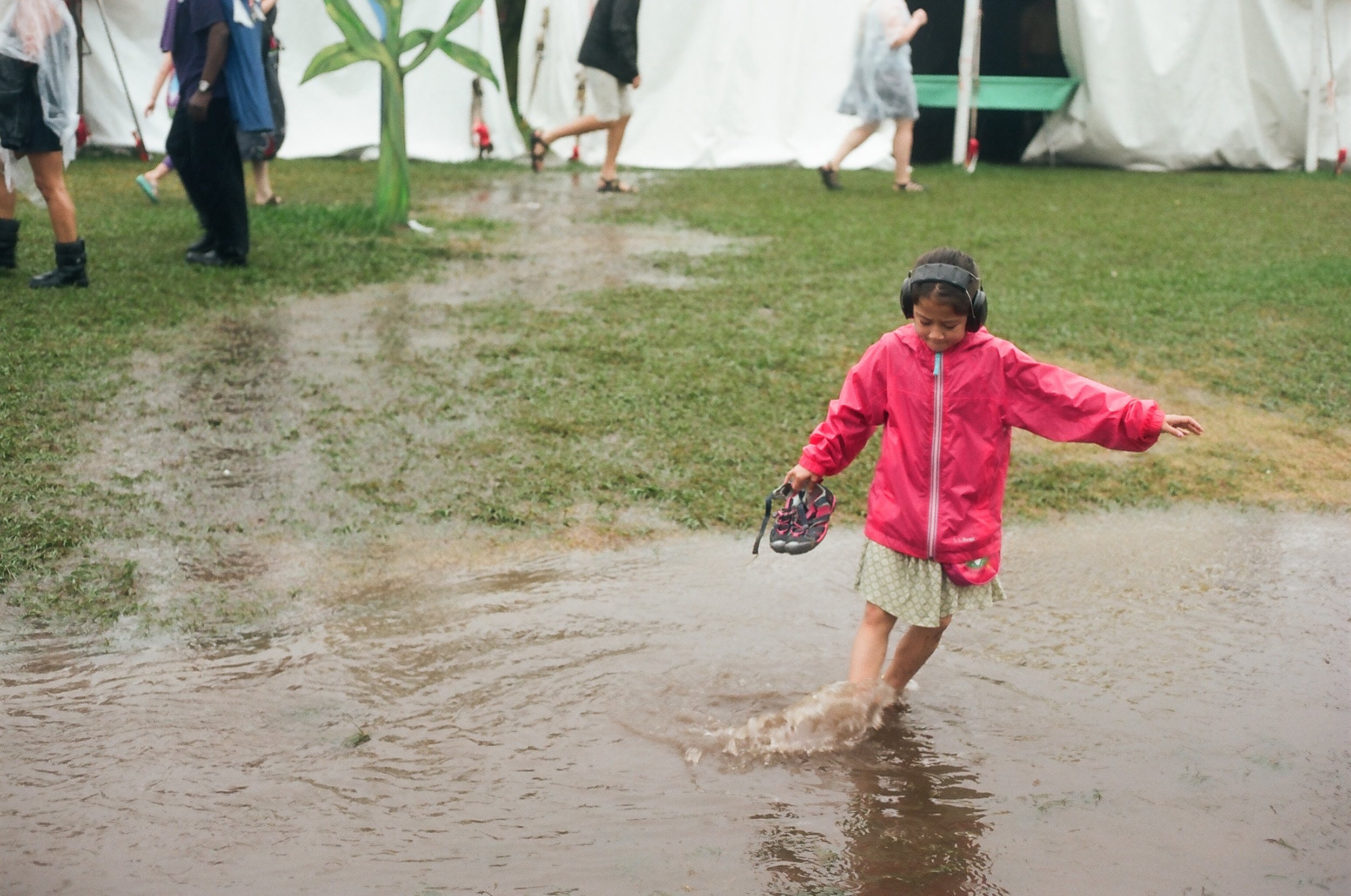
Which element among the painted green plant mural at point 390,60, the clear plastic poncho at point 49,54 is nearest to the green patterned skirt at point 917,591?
the clear plastic poncho at point 49,54

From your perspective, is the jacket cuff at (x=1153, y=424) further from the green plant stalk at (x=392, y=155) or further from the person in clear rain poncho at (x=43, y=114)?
the green plant stalk at (x=392, y=155)

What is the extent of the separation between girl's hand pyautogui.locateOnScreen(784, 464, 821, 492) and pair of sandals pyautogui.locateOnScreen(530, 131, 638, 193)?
9317mm

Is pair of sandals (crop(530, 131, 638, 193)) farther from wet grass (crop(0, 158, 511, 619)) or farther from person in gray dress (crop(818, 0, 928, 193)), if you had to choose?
person in gray dress (crop(818, 0, 928, 193))

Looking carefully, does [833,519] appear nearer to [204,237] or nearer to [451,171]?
[204,237]

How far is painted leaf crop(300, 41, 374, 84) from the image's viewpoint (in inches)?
367

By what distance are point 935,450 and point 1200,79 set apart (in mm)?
13266

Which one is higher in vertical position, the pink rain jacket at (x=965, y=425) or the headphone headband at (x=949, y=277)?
the headphone headband at (x=949, y=277)

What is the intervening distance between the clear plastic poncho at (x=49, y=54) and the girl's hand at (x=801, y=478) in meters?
5.24

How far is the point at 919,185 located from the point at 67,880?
11.5 metres

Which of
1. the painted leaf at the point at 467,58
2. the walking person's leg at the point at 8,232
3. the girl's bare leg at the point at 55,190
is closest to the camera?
the girl's bare leg at the point at 55,190

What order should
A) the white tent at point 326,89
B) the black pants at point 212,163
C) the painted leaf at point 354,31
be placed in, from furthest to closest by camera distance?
the white tent at point 326,89 < the painted leaf at point 354,31 < the black pants at point 212,163

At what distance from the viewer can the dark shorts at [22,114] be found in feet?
22.6

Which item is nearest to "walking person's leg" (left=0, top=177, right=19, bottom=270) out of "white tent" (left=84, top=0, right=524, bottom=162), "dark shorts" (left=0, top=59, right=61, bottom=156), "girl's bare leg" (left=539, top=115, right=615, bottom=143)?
"dark shorts" (left=0, top=59, right=61, bottom=156)

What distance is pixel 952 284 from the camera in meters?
3.18
